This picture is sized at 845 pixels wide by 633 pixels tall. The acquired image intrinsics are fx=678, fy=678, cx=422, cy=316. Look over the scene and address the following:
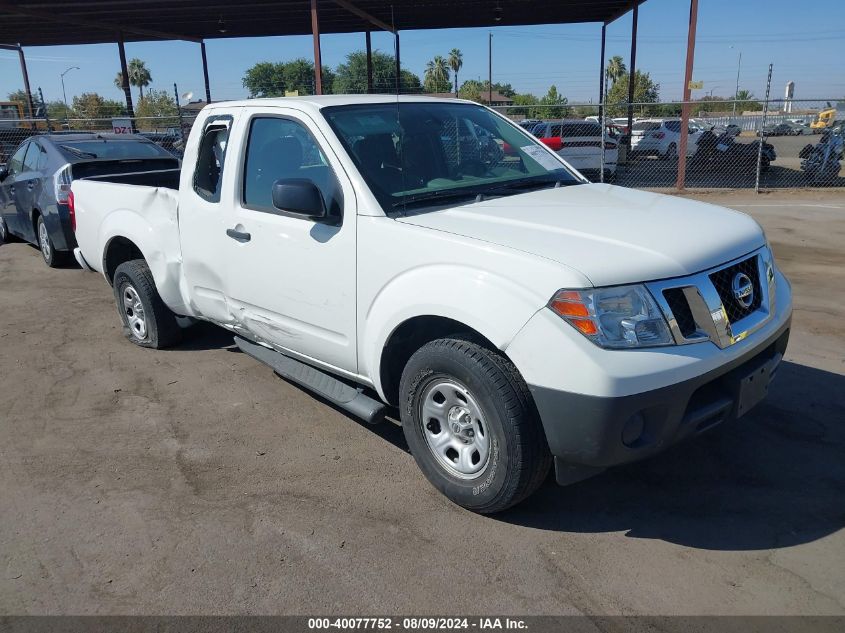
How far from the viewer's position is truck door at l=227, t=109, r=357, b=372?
3635 millimetres

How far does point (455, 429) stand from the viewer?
331cm

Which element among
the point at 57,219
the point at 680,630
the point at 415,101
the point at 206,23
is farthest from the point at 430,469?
the point at 206,23

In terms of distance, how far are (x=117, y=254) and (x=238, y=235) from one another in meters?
2.47

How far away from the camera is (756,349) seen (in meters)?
3.11

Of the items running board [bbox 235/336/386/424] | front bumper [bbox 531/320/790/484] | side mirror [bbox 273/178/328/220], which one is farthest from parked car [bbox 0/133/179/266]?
front bumper [bbox 531/320/790/484]

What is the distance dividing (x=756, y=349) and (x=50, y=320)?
6.60 meters

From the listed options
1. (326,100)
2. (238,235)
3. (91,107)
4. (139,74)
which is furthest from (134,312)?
(139,74)

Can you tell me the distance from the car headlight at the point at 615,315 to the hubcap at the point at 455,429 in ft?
2.17

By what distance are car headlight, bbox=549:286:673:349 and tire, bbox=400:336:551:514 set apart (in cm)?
39

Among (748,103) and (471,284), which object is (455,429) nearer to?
(471,284)

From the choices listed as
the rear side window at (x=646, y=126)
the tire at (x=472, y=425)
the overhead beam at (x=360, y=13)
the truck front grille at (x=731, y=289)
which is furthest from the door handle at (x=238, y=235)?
the rear side window at (x=646, y=126)

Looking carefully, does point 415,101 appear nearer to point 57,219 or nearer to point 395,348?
point 395,348

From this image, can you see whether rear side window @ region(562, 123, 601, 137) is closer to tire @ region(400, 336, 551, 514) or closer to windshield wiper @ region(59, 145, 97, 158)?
windshield wiper @ region(59, 145, 97, 158)

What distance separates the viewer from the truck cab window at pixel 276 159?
391cm
